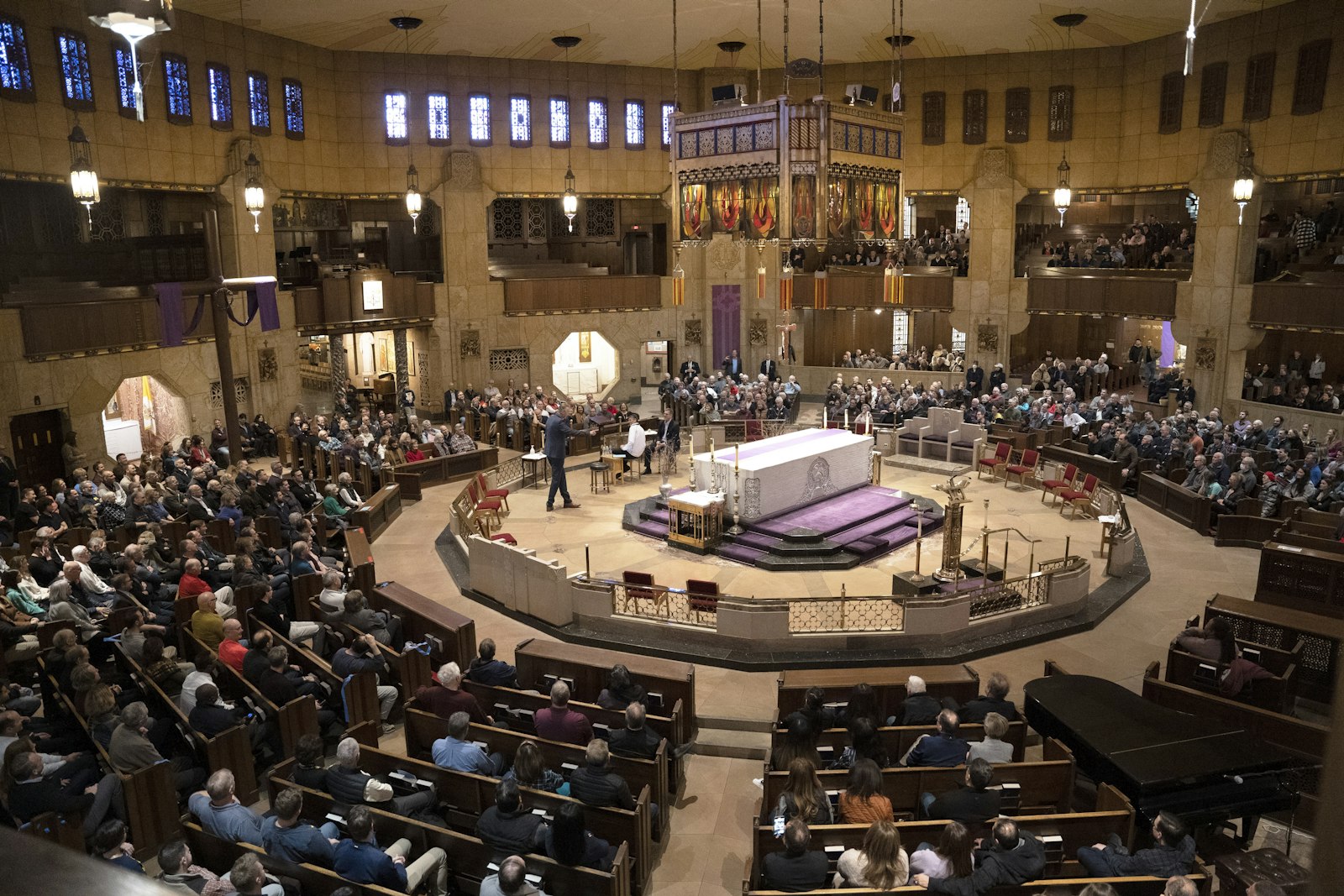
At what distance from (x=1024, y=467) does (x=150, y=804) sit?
15.4 meters

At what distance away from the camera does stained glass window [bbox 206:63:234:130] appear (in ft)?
72.8

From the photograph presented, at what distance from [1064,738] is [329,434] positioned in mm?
15558

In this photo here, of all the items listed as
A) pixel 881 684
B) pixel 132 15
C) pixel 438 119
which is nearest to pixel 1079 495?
pixel 881 684

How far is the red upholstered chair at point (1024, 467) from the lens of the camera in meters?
18.3

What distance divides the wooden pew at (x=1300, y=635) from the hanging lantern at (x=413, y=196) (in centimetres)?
1893

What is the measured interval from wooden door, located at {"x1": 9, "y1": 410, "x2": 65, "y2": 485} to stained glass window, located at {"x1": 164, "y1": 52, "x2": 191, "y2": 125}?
719 cm

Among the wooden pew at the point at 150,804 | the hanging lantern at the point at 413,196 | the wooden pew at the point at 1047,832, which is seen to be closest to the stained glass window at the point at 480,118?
the hanging lantern at the point at 413,196

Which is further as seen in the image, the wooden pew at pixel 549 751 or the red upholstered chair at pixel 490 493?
the red upholstered chair at pixel 490 493

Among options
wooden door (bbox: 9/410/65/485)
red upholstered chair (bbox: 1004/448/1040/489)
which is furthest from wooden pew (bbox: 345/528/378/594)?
red upholstered chair (bbox: 1004/448/1040/489)

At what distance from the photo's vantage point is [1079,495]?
1653 centimetres

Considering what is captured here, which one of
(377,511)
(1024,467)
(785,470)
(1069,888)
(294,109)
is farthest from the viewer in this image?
(294,109)

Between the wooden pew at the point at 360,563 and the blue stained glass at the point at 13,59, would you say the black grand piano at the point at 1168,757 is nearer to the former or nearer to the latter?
the wooden pew at the point at 360,563

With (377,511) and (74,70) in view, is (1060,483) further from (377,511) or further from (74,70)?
(74,70)

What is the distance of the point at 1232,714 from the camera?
8609 mm
